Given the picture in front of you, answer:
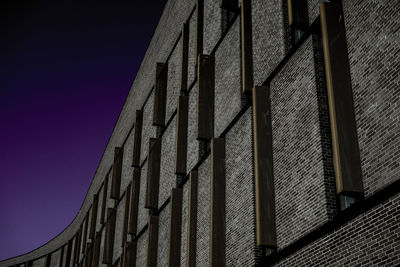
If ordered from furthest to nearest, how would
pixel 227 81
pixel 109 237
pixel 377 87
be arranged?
pixel 109 237 → pixel 227 81 → pixel 377 87

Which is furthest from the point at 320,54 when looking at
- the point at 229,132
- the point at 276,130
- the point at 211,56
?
the point at 211,56

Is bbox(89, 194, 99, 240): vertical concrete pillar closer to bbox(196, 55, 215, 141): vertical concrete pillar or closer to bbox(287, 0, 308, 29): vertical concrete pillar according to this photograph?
bbox(196, 55, 215, 141): vertical concrete pillar

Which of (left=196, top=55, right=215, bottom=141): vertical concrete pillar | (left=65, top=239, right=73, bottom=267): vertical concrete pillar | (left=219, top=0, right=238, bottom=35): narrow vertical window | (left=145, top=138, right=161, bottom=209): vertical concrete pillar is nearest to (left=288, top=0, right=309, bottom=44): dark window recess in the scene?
(left=219, top=0, right=238, bottom=35): narrow vertical window

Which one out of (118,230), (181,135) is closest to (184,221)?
(181,135)

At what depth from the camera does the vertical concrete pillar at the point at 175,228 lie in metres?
18.0

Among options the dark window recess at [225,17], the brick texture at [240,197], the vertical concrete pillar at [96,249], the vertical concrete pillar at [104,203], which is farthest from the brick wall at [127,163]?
the brick texture at [240,197]

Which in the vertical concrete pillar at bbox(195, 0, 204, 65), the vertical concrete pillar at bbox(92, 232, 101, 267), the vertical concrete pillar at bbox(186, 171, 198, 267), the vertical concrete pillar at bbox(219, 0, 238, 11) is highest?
the vertical concrete pillar at bbox(195, 0, 204, 65)

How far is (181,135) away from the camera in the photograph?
20078 millimetres

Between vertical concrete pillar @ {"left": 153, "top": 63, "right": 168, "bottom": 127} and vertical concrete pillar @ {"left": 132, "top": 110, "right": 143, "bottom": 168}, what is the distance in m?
3.33

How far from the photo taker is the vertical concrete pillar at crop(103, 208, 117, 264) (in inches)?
1080

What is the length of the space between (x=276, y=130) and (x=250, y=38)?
3964mm

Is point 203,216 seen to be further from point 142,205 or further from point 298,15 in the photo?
point 142,205

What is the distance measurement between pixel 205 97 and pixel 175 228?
475 centimetres

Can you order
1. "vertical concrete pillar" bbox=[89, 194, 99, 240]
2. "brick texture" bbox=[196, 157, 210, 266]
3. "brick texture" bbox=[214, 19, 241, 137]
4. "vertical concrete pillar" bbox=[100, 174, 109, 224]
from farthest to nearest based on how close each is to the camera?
1. "vertical concrete pillar" bbox=[89, 194, 99, 240]
2. "vertical concrete pillar" bbox=[100, 174, 109, 224]
3. "brick texture" bbox=[214, 19, 241, 137]
4. "brick texture" bbox=[196, 157, 210, 266]
